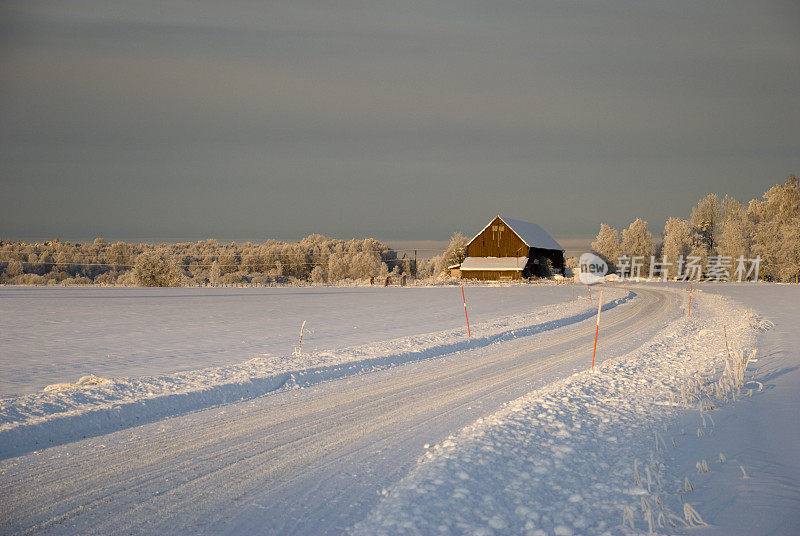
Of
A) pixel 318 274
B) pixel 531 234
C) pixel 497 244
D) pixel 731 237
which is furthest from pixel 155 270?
pixel 731 237

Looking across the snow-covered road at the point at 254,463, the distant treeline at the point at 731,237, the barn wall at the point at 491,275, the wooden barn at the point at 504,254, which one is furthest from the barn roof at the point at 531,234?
the snow-covered road at the point at 254,463

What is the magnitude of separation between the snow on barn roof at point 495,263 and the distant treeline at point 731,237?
3424 centimetres

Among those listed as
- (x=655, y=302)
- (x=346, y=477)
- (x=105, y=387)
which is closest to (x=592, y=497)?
(x=346, y=477)

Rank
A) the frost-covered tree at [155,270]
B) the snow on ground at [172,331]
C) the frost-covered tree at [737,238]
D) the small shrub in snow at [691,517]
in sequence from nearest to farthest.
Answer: the small shrub in snow at [691,517] < the snow on ground at [172,331] < the frost-covered tree at [155,270] < the frost-covered tree at [737,238]

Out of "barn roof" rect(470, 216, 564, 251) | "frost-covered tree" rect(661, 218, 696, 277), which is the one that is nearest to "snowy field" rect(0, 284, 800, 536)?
"barn roof" rect(470, 216, 564, 251)

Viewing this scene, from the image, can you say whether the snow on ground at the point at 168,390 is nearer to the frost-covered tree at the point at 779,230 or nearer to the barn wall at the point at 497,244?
the barn wall at the point at 497,244

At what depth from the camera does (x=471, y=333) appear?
62.0 ft

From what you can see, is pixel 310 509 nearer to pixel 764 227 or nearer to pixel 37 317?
pixel 37 317

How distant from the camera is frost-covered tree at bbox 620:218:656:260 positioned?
340 feet

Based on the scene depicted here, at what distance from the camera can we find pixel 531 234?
252ft

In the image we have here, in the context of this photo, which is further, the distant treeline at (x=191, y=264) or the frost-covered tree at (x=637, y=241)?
the frost-covered tree at (x=637, y=241)

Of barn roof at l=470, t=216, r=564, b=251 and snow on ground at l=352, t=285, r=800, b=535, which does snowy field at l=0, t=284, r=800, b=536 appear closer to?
snow on ground at l=352, t=285, r=800, b=535

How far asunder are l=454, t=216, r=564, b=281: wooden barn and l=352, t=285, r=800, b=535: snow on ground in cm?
6071

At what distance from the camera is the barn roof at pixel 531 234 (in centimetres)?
7300
